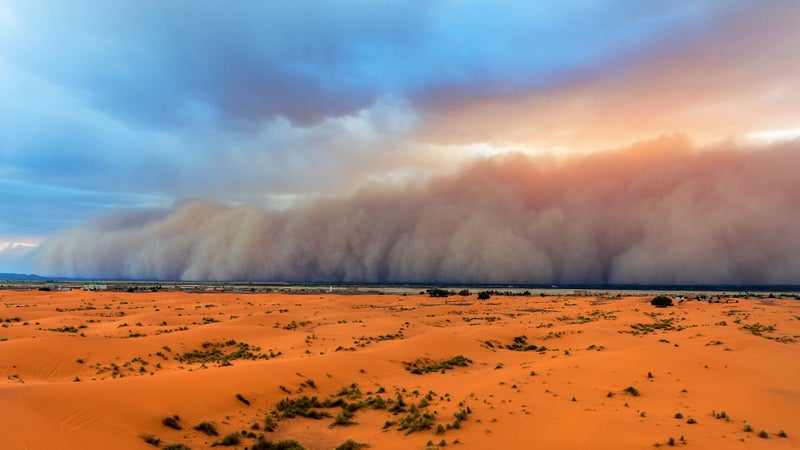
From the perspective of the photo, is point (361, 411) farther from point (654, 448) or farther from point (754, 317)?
point (754, 317)

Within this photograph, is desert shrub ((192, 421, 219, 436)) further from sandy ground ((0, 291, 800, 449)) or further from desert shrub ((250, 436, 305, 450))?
desert shrub ((250, 436, 305, 450))

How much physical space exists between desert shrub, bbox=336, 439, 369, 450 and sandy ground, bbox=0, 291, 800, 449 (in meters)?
0.36

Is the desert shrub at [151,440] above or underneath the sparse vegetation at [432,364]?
above

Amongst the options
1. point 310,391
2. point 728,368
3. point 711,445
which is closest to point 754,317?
point 728,368

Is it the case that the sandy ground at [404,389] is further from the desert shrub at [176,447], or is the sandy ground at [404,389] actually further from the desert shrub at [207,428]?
the desert shrub at [176,447]

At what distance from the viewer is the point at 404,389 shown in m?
22.6

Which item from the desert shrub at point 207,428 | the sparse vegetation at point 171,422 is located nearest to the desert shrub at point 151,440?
the sparse vegetation at point 171,422

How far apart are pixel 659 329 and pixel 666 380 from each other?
88.7 ft

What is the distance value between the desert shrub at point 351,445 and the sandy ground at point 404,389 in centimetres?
36

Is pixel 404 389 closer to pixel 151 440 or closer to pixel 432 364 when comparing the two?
pixel 432 364

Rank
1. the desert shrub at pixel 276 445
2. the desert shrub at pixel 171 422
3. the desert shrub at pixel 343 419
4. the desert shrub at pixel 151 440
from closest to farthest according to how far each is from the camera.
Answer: the desert shrub at pixel 151 440 < the desert shrub at pixel 276 445 < the desert shrub at pixel 171 422 < the desert shrub at pixel 343 419

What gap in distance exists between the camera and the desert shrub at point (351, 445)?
45.9ft

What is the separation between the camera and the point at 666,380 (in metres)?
21.7

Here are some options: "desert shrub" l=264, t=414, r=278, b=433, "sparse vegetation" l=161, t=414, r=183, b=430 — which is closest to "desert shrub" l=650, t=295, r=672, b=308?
"desert shrub" l=264, t=414, r=278, b=433
